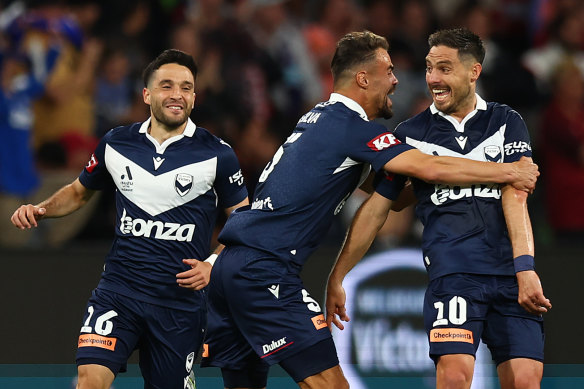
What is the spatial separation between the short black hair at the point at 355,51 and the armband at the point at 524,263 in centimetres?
139

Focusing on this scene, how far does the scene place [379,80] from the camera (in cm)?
620

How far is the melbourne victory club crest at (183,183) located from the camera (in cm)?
668

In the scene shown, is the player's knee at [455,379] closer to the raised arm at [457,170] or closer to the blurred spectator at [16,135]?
the raised arm at [457,170]

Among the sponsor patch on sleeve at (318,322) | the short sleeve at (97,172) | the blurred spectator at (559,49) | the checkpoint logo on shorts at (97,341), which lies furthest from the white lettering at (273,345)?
the blurred spectator at (559,49)

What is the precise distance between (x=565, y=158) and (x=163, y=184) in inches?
221

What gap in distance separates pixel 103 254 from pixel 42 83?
6.40 feet

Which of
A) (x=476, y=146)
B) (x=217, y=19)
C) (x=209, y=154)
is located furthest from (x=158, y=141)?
(x=217, y=19)

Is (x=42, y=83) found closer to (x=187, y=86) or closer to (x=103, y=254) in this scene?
(x=103, y=254)

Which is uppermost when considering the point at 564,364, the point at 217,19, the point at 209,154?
the point at 217,19

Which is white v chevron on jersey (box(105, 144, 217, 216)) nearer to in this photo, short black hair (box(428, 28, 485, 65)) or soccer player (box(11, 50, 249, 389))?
soccer player (box(11, 50, 249, 389))

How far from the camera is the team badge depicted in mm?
6109

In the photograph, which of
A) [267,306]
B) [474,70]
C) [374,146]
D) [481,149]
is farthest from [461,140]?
[267,306]

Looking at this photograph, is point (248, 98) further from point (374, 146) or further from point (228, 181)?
point (374, 146)

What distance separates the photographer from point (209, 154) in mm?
6793
